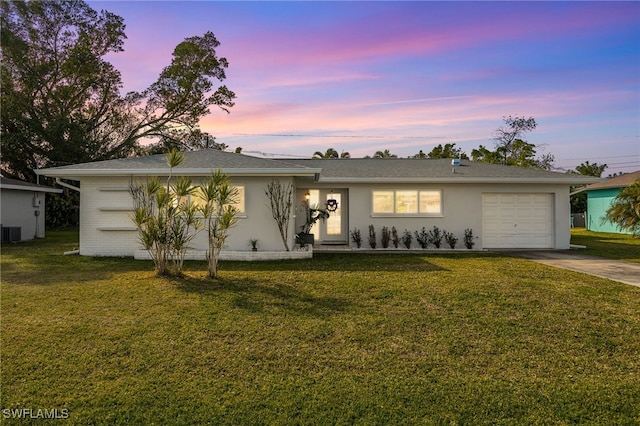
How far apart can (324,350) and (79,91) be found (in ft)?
101

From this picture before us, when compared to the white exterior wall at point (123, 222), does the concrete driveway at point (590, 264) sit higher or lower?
lower

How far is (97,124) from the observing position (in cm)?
2825

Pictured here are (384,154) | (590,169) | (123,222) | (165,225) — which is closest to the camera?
(165,225)

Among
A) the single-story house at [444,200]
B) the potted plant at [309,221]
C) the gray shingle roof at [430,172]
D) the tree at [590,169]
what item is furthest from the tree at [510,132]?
the potted plant at [309,221]

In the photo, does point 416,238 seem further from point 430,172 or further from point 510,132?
point 510,132

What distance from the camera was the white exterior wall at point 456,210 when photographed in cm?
1361

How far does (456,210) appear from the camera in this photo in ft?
44.6

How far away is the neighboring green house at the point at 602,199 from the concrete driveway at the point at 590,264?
1326cm

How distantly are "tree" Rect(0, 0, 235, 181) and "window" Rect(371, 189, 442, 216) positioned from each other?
20.8m

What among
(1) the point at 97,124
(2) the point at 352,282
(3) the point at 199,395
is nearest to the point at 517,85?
(2) the point at 352,282

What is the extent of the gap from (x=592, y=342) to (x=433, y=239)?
28.6 feet

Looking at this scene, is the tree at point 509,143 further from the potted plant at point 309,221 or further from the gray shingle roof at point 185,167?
the gray shingle roof at point 185,167

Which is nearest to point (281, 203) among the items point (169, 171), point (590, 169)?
point (169, 171)

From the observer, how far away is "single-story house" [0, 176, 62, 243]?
1620 centimetres
